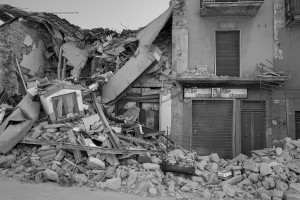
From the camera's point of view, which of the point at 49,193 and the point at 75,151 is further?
the point at 75,151

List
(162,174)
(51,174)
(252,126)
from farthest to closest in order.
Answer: (252,126)
(162,174)
(51,174)

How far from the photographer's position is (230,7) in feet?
37.0

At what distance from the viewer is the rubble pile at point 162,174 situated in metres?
7.07

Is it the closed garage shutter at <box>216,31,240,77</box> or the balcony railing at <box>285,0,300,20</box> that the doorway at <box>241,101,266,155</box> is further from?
the balcony railing at <box>285,0,300,20</box>

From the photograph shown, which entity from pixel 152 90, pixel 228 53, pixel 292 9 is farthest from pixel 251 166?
pixel 292 9

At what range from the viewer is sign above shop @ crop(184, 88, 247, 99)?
1156 centimetres

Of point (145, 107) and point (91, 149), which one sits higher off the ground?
point (145, 107)

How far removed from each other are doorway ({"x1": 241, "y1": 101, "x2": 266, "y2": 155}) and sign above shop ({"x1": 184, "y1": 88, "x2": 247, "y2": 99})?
0.50 m

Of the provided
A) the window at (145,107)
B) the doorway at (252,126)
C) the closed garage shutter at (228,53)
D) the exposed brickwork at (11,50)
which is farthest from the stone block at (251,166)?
the exposed brickwork at (11,50)

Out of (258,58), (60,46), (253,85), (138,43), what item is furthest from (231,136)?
(60,46)

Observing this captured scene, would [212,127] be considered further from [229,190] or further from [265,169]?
[229,190]

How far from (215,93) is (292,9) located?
4759 millimetres

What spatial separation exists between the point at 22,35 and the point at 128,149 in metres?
8.15

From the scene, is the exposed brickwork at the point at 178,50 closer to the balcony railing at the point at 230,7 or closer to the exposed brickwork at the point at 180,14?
the exposed brickwork at the point at 180,14
